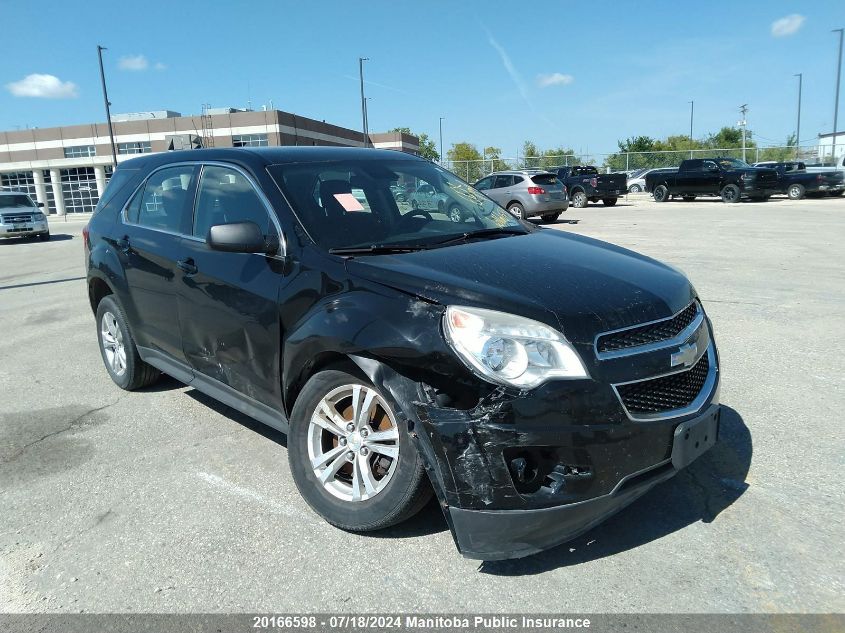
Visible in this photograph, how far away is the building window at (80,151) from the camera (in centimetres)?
6244

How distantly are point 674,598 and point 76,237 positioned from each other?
82.9ft

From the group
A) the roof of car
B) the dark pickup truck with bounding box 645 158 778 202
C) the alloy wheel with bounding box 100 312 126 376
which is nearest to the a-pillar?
the dark pickup truck with bounding box 645 158 778 202

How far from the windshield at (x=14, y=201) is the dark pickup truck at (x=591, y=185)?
775 inches

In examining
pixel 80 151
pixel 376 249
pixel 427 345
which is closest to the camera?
pixel 427 345

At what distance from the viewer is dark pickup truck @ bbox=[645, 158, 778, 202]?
86.8 feet

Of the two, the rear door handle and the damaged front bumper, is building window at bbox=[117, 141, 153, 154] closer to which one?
the rear door handle

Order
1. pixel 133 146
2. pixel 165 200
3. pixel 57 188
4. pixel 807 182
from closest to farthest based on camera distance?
pixel 165 200 < pixel 807 182 < pixel 57 188 < pixel 133 146

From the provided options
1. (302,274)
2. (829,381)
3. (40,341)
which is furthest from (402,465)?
(40,341)

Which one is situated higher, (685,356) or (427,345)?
(427,345)

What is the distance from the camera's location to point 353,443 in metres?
2.96

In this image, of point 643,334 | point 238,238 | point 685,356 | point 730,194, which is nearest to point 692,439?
point 685,356

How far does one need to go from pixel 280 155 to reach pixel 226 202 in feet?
1.41

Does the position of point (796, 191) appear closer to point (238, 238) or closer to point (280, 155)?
point (280, 155)

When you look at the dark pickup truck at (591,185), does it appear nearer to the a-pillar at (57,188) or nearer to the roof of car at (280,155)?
the roof of car at (280,155)
